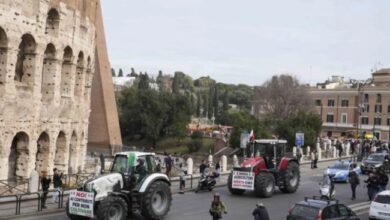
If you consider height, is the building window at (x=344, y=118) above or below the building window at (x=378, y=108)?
below

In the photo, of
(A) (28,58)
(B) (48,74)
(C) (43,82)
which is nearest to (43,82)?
(C) (43,82)

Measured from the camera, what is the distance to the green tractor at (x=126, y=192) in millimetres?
17359

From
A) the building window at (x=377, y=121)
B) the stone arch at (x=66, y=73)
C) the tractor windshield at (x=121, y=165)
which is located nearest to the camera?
the tractor windshield at (x=121, y=165)

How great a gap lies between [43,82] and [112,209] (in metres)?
13.9

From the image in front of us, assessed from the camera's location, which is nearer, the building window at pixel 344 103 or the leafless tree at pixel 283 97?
the leafless tree at pixel 283 97

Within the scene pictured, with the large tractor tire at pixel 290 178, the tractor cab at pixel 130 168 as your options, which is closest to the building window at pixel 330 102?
the large tractor tire at pixel 290 178

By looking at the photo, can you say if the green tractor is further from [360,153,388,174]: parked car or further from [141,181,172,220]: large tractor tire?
[360,153,388,174]: parked car

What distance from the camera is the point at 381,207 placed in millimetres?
19828

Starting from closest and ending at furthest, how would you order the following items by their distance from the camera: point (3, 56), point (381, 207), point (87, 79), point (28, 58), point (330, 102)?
point (381, 207) < point (3, 56) < point (28, 58) < point (87, 79) < point (330, 102)

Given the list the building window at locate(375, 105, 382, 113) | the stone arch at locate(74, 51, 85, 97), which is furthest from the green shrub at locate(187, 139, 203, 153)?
the stone arch at locate(74, 51, 85, 97)

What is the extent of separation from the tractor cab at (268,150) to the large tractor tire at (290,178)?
76cm

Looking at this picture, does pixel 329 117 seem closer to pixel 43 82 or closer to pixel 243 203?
pixel 43 82

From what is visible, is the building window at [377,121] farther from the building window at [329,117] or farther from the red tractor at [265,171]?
the red tractor at [265,171]

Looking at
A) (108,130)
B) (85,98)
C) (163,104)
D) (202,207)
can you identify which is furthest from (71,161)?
(163,104)
